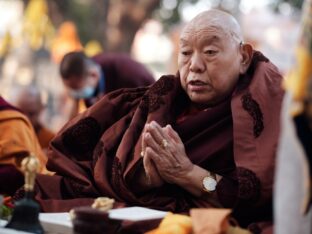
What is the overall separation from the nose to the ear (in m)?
0.26

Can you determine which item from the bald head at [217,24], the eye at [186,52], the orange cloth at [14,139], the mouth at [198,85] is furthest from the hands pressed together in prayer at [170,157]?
the orange cloth at [14,139]

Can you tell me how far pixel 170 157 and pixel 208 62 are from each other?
592 mm

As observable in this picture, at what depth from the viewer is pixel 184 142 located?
15.5 ft

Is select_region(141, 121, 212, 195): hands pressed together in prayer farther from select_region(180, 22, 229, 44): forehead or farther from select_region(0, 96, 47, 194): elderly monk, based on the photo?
select_region(0, 96, 47, 194): elderly monk

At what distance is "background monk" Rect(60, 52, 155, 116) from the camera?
8.69m

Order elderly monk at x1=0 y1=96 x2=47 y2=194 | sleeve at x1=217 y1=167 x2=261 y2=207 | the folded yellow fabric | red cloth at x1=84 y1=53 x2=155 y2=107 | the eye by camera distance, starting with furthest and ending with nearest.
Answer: red cloth at x1=84 y1=53 x2=155 y2=107, elderly monk at x1=0 y1=96 x2=47 y2=194, the eye, sleeve at x1=217 y1=167 x2=261 y2=207, the folded yellow fabric

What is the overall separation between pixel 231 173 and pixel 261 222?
15.7 inches

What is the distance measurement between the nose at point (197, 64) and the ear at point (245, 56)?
0.26m

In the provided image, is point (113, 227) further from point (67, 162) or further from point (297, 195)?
point (67, 162)

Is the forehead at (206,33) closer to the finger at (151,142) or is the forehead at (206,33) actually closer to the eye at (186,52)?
the eye at (186,52)

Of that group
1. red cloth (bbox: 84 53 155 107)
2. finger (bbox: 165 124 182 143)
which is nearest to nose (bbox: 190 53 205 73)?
finger (bbox: 165 124 182 143)

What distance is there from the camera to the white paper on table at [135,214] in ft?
13.3

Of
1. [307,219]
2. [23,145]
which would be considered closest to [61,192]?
[23,145]

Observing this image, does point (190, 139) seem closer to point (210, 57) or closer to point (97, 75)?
point (210, 57)
